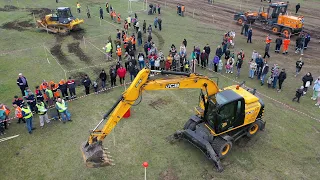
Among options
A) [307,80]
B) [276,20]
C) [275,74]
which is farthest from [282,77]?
[276,20]

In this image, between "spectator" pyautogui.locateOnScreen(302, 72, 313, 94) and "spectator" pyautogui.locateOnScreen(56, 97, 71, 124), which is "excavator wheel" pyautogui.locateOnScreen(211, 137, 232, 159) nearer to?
"spectator" pyautogui.locateOnScreen(56, 97, 71, 124)

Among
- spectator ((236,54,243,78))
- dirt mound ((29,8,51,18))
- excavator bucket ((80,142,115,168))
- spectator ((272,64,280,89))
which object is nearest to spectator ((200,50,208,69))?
spectator ((236,54,243,78))

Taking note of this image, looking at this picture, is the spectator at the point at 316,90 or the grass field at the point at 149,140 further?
the spectator at the point at 316,90

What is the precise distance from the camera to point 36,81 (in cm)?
1736

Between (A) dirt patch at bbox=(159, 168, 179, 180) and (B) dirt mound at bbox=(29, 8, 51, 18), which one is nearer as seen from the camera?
(A) dirt patch at bbox=(159, 168, 179, 180)

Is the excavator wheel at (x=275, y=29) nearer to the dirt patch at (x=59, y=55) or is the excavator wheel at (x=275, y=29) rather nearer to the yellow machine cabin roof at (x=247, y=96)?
the yellow machine cabin roof at (x=247, y=96)

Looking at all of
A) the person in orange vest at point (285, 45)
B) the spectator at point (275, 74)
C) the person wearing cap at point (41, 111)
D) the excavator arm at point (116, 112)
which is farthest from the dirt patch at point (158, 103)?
the person in orange vest at point (285, 45)

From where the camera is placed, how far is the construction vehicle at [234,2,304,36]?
24844mm

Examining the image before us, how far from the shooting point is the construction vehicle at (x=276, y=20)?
81.5 ft

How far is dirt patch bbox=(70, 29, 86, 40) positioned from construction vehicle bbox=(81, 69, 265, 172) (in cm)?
1603

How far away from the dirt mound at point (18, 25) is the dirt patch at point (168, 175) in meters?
22.6

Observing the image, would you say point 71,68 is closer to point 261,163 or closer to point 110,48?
point 110,48

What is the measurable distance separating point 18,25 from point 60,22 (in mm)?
5382

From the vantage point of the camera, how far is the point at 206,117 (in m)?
11.1
